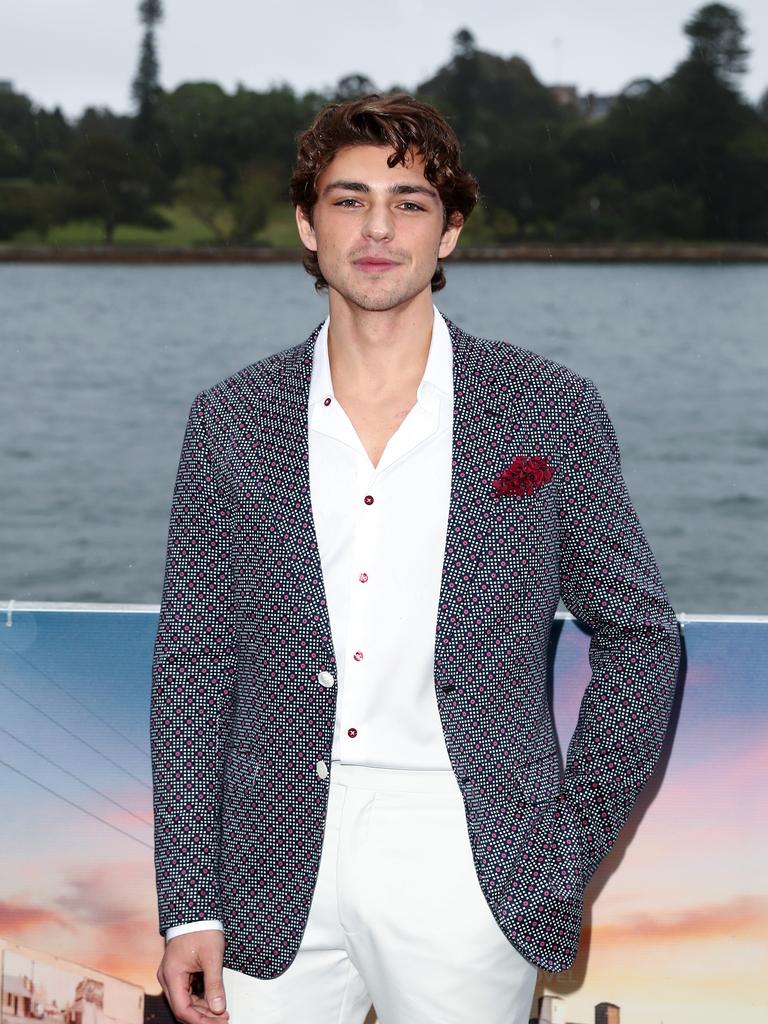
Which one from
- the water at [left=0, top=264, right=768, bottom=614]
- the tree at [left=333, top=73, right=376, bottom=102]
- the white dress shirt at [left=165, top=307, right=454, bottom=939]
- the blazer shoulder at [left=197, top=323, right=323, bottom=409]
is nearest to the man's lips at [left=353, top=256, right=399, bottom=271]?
the blazer shoulder at [left=197, top=323, right=323, bottom=409]

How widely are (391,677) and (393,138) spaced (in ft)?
2.26

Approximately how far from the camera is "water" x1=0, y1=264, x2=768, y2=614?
33.4 meters

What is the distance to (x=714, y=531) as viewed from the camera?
33375 mm

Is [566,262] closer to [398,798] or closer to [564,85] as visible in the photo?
[564,85]

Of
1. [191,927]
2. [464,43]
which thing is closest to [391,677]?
[191,927]

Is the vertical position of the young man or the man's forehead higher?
the man's forehead

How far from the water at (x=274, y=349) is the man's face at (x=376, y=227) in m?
30.9

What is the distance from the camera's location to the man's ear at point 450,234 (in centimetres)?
187

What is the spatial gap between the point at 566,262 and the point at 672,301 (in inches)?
211

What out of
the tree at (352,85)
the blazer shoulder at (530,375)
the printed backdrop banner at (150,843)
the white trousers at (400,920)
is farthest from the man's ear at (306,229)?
the tree at (352,85)

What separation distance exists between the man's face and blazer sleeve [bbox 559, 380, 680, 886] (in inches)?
11.0

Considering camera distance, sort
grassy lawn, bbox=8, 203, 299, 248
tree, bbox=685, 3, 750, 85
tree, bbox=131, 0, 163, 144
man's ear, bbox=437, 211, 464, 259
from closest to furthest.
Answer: man's ear, bbox=437, 211, 464, 259
grassy lawn, bbox=8, 203, 299, 248
tree, bbox=131, 0, 163, 144
tree, bbox=685, 3, 750, 85

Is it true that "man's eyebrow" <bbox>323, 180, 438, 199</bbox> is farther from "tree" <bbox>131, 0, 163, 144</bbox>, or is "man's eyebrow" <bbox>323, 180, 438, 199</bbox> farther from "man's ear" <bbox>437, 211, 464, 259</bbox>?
"tree" <bbox>131, 0, 163, 144</bbox>

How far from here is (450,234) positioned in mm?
1888
